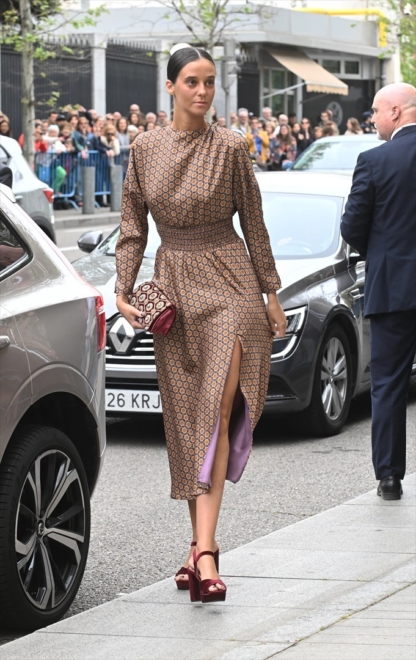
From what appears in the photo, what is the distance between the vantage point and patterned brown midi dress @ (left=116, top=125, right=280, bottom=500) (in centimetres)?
475

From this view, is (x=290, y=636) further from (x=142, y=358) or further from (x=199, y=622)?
(x=142, y=358)

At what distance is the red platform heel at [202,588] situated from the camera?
4660 millimetres

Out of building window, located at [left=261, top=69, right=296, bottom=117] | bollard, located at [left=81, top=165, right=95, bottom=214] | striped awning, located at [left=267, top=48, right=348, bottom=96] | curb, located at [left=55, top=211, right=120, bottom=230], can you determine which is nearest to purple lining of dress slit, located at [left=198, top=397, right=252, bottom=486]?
curb, located at [left=55, top=211, right=120, bottom=230]

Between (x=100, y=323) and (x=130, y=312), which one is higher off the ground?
(x=130, y=312)

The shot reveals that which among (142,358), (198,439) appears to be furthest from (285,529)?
(142,358)

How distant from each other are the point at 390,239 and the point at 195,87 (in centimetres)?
194

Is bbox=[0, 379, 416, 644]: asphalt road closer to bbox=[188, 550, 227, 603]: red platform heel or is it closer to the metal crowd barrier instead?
bbox=[188, 550, 227, 603]: red platform heel

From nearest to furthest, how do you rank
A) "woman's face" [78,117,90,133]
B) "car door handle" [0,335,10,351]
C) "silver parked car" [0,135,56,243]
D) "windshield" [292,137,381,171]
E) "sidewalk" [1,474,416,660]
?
"sidewalk" [1,474,416,660] → "car door handle" [0,335,10,351] → "silver parked car" [0,135,56,243] → "windshield" [292,137,381,171] → "woman's face" [78,117,90,133]

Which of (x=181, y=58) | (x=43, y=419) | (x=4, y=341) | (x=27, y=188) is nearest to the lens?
(x=4, y=341)

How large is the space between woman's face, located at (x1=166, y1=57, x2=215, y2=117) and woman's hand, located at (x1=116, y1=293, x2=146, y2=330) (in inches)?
26.8

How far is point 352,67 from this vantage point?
62812 mm

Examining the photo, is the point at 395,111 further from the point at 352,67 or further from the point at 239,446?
the point at 352,67

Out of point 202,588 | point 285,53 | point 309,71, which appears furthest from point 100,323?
point 285,53

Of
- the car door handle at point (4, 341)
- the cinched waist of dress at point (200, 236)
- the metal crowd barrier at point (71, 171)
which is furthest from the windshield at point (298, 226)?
the metal crowd barrier at point (71, 171)
